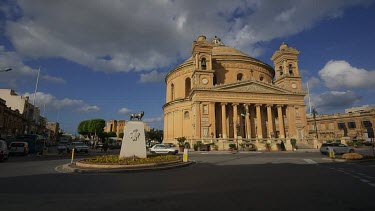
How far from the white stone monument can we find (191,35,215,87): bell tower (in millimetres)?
28365

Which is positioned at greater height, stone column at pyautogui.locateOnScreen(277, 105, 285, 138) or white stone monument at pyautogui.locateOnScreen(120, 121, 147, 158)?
→ stone column at pyautogui.locateOnScreen(277, 105, 285, 138)

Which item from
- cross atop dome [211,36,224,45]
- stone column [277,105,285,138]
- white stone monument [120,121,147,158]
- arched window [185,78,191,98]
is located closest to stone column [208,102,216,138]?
arched window [185,78,191,98]

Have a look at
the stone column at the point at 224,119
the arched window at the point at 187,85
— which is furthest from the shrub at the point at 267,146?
the arched window at the point at 187,85

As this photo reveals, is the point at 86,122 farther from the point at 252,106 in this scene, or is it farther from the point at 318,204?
the point at 318,204

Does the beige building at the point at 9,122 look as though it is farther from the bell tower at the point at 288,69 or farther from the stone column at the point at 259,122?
the bell tower at the point at 288,69

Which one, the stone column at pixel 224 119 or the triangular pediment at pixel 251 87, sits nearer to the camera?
the stone column at pixel 224 119

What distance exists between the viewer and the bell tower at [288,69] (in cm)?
4738

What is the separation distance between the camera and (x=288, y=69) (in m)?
48.7

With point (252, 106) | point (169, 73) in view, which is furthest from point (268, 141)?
point (169, 73)

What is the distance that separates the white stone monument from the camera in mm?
14117

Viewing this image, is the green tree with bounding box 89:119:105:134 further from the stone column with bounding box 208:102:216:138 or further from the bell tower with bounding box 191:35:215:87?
the stone column with bounding box 208:102:216:138

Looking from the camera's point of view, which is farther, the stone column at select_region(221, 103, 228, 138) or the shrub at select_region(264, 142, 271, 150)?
the stone column at select_region(221, 103, 228, 138)

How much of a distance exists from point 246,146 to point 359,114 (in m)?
44.1

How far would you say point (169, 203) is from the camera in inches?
211
